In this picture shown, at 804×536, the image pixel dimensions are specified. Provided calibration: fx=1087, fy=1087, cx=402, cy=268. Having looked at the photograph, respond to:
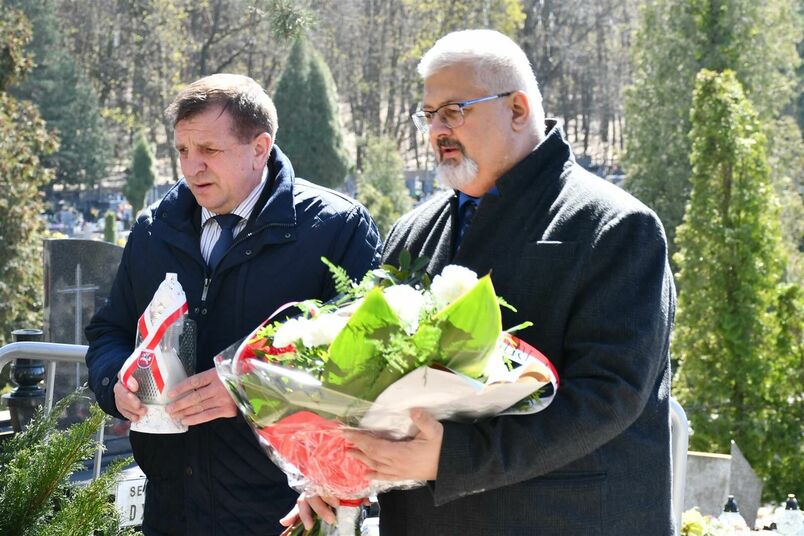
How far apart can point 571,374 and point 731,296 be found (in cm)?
778

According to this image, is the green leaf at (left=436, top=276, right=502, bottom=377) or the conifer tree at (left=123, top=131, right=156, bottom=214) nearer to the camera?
the green leaf at (left=436, top=276, right=502, bottom=377)

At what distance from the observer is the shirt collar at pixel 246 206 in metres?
3.08

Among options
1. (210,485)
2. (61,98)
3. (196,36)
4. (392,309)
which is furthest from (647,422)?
(61,98)

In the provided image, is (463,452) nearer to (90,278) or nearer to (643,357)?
(643,357)

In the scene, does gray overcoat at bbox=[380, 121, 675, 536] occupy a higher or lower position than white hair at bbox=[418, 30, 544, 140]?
lower

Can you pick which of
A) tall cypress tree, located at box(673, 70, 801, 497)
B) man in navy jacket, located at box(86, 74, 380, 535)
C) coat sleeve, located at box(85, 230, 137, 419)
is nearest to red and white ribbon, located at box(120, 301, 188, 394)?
man in navy jacket, located at box(86, 74, 380, 535)

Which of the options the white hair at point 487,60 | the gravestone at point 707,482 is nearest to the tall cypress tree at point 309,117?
the gravestone at point 707,482

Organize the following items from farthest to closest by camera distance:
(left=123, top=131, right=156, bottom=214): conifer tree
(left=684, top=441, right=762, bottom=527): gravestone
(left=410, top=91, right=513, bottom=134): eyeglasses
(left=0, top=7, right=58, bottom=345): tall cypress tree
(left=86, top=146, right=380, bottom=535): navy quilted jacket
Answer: (left=123, top=131, right=156, bottom=214): conifer tree
(left=0, top=7, right=58, bottom=345): tall cypress tree
(left=684, top=441, right=762, bottom=527): gravestone
(left=86, top=146, right=380, bottom=535): navy quilted jacket
(left=410, top=91, right=513, bottom=134): eyeglasses

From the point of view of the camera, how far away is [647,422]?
2.23 meters

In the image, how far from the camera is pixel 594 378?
2.07 m

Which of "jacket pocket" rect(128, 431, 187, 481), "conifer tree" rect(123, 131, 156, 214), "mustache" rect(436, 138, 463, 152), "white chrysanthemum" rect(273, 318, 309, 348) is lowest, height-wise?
"conifer tree" rect(123, 131, 156, 214)

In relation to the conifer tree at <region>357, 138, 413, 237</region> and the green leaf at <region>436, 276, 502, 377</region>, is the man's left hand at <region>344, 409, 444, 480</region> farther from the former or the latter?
the conifer tree at <region>357, 138, 413, 237</region>

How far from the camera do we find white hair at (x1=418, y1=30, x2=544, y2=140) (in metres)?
2.31

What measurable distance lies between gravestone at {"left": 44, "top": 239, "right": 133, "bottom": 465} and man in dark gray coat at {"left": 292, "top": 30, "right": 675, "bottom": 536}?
7320mm
